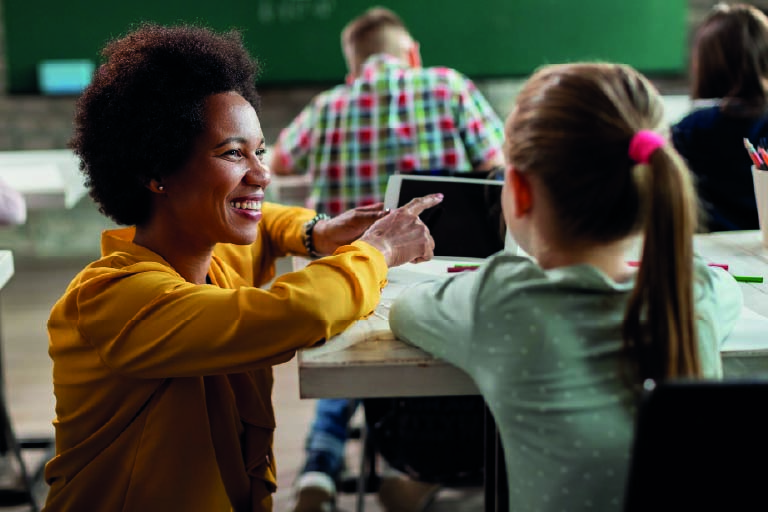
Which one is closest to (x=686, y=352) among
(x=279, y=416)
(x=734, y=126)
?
(x=734, y=126)

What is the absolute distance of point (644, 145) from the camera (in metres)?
0.97

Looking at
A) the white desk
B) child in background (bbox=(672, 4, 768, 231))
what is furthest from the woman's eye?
child in background (bbox=(672, 4, 768, 231))

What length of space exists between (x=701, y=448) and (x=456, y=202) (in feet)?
2.79

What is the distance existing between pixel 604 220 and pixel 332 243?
69 cm

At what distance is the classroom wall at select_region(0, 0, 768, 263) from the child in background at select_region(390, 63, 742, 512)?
12.3ft

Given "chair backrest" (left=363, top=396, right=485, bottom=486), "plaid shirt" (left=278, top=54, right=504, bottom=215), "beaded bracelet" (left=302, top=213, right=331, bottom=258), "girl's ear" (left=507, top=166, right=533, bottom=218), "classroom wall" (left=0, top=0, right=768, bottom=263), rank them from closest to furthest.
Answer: "girl's ear" (left=507, top=166, right=533, bottom=218) < "beaded bracelet" (left=302, top=213, right=331, bottom=258) < "chair backrest" (left=363, top=396, right=485, bottom=486) < "plaid shirt" (left=278, top=54, right=504, bottom=215) < "classroom wall" (left=0, top=0, right=768, bottom=263)

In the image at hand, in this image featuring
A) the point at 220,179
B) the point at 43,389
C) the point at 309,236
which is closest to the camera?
the point at 220,179

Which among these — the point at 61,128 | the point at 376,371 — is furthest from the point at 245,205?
the point at 61,128

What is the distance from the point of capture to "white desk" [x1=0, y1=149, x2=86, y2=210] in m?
2.67

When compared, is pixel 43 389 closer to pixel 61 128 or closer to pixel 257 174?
pixel 61 128

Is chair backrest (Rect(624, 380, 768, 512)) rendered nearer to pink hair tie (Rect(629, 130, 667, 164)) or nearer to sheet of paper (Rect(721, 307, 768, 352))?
pink hair tie (Rect(629, 130, 667, 164))

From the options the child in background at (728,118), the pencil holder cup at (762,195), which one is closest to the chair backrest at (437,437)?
the pencil holder cup at (762,195)

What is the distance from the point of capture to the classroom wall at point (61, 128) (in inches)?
191

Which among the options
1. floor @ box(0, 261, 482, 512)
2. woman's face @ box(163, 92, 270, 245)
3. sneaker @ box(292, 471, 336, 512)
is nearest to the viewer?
woman's face @ box(163, 92, 270, 245)
